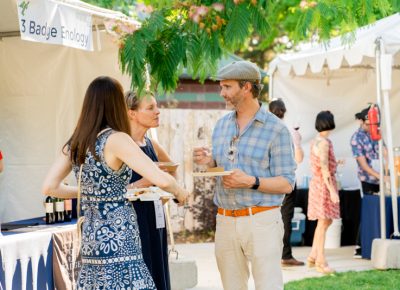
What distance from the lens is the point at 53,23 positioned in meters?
5.82

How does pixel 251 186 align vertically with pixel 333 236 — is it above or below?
above

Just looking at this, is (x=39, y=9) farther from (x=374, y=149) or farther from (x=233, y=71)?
(x=374, y=149)

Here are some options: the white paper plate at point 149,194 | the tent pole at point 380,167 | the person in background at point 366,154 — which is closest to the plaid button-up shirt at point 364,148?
the person in background at point 366,154

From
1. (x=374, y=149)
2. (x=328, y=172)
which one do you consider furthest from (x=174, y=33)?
(x=374, y=149)

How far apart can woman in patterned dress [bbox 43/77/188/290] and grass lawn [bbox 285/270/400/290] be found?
4.34 m

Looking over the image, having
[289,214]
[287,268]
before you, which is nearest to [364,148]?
[289,214]

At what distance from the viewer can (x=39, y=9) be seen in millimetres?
5664

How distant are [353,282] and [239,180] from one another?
14.1ft

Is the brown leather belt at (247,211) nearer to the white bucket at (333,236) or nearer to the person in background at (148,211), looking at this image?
the person in background at (148,211)

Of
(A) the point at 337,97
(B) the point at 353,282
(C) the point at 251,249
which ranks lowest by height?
(B) the point at 353,282

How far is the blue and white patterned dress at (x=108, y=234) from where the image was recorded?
155 inches

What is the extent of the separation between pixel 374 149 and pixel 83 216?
6.55 m

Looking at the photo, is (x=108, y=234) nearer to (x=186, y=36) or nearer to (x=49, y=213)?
(x=186, y=36)

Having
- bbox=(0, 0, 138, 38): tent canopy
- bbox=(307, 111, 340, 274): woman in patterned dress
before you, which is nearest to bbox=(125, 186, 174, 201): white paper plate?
bbox=(0, 0, 138, 38): tent canopy
